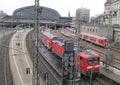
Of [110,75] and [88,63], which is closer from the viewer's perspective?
[88,63]

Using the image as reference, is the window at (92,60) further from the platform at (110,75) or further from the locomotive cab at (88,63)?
the platform at (110,75)

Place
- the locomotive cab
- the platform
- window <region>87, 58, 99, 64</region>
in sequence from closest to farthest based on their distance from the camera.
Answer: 1. the locomotive cab
2. window <region>87, 58, 99, 64</region>
3. the platform

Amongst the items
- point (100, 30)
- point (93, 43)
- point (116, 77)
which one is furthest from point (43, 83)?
point (100, 30)

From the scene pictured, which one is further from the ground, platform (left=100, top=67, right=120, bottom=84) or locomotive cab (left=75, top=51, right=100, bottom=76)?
locomotive cab (left=75, top=51, right=100, bottom=76)

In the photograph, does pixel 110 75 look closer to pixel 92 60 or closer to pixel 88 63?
pixel 92 60

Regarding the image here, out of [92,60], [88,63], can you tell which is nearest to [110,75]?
[92,60]

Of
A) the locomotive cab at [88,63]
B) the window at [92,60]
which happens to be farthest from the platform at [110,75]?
the window at [92,60]

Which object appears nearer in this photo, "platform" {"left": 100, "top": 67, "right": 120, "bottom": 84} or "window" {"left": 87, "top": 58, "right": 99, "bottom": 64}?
"window" {"left": 87, "top": 58, "right": 99, "bottom": 64}

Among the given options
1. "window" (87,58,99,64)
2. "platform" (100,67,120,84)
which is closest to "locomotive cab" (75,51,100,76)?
"window" (87,58,99,64)

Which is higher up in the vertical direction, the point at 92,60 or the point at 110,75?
the point at 92,60

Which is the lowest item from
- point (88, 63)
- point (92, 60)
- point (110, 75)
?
point (110, 75)

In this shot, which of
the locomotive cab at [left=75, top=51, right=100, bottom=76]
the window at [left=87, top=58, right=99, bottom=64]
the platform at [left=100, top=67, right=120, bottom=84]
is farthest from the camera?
the platform at [left=100, top=67, right=120, bottom=84]

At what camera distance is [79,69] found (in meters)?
26.2

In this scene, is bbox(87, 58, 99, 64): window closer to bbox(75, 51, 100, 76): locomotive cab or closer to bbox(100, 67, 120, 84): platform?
bbox(75, 51, 100, 76): locomotive cab
